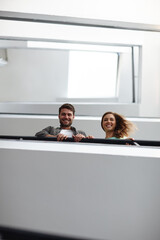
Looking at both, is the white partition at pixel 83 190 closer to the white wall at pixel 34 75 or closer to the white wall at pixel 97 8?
the white wall at pixel 97 8

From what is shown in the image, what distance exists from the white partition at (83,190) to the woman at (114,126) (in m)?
1.30

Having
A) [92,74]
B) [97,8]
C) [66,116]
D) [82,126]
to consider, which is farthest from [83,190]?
[92,74]

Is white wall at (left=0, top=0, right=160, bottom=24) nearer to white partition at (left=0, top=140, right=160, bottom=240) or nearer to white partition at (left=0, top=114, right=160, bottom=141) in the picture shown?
white partition at (left=0, top=114, right=160, bottom=141)

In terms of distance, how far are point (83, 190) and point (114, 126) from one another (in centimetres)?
155

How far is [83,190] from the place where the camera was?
1937mm

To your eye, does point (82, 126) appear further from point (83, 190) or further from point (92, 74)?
point (83, 190)

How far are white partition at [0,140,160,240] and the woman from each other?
1.30 m

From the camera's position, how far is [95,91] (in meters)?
6.73

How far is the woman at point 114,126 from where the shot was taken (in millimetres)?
3336

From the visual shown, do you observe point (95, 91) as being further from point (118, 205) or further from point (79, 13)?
point (118, 205)

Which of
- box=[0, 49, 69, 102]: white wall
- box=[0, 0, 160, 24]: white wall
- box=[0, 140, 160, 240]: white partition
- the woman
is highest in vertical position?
box=[0, 0, 160, 24]: white wall

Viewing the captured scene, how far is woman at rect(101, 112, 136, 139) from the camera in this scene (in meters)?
3.34

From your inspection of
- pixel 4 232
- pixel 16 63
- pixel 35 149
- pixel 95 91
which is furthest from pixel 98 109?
pixel 4 232

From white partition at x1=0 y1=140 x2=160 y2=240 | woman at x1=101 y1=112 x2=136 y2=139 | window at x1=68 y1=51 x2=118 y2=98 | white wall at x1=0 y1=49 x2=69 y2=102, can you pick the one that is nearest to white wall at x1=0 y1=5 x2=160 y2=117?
window at x1=68 y1=51 x2=118 y2=98
